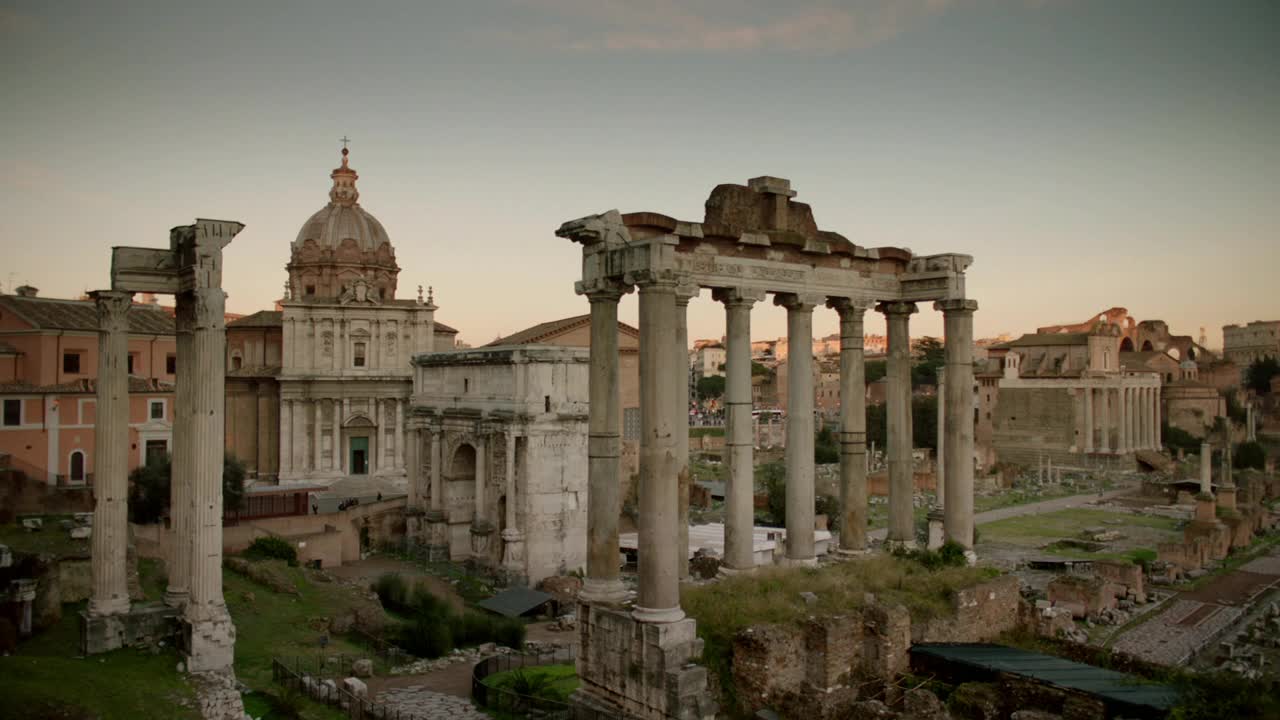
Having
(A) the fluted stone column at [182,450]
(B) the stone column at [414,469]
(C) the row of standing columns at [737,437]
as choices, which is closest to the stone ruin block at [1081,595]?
(C) the row of standing columns at [737,437]

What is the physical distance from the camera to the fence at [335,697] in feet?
52.6

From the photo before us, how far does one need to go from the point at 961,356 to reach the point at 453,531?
22944 millimetres

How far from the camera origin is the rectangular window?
109 ft

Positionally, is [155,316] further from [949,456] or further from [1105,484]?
[1105,484]

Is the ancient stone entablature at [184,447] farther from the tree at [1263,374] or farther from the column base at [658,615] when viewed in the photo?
the tree at [1263,374]

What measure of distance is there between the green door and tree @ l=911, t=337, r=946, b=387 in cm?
7365

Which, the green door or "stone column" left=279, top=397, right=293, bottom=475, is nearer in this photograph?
"stone column" left=279, top=397, right=293, bottom=475

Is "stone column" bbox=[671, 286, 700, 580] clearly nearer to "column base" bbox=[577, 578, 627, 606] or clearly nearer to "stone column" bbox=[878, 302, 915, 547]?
"column base" bbox=[577, 578, 627, 606]

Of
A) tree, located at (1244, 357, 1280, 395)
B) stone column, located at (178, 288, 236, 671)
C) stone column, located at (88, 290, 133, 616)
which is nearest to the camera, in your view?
stone column, located at (178, 288, 236, 671)

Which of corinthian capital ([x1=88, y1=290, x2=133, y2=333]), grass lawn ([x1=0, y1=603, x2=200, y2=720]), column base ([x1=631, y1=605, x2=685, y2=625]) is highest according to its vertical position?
corinthian capital ([x1=88, y1=290, x2=133, y2=333])

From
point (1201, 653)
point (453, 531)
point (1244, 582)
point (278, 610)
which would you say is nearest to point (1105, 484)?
point (1244, 582)

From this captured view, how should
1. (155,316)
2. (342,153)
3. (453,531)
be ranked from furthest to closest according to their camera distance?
(342,153)
(155,316)
(453,531)

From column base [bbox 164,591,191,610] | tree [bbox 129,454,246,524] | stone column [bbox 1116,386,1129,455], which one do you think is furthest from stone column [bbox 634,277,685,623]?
stone column [bbox 1116,386,1129,455]

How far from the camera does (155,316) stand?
4228 cm
